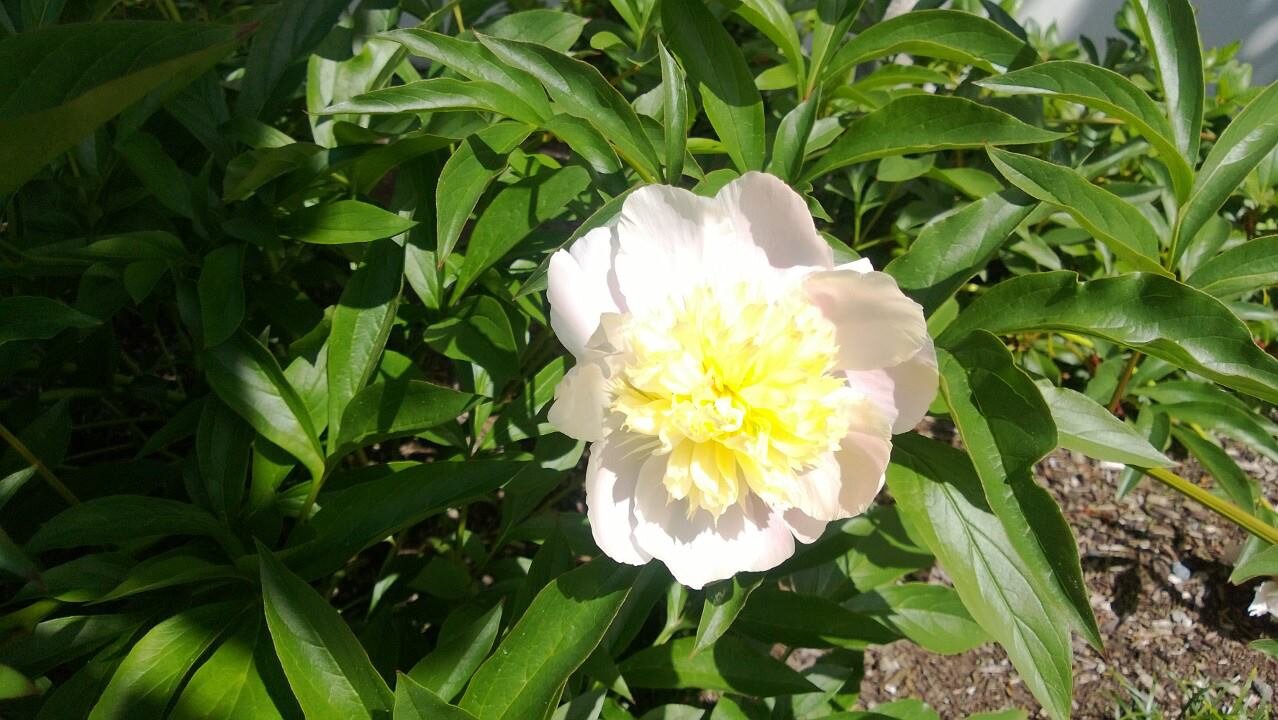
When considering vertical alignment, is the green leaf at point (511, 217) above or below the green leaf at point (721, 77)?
below

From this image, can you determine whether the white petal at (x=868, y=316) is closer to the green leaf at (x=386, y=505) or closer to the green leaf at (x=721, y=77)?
the green leaf at (x=721, y=77)

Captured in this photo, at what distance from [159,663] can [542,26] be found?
910 millimetres

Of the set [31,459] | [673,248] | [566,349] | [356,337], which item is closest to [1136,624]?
[566,349]

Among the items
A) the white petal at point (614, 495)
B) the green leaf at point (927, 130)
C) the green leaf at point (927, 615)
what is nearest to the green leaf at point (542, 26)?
the green leaf at point (927, 130)

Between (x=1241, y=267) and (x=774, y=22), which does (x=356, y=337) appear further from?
(x=1241, y=267)

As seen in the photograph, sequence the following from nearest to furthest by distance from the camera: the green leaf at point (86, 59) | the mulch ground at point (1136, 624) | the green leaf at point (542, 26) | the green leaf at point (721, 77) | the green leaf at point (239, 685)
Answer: the green leaf at point (86, 59), the green leaf at point (239, 685), the green leaf at point (721, 77), the green leaf at point (542, 26), the mulch ground at point (1136, 624)

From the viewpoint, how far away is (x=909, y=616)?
4.26ft

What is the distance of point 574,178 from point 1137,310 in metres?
0.60

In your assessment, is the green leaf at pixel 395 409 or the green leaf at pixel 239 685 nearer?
the green leaf at pixel 239 685

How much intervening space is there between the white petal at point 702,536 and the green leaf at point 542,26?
2.33ft

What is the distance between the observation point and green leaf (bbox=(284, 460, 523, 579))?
884mm

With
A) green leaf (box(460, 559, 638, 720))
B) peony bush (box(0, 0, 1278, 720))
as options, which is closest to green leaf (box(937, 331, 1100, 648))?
peony bush (box(0, 0, 1278, 720))

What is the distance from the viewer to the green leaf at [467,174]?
2.79ft

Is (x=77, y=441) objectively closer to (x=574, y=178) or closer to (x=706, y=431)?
(x=574, y=178)
